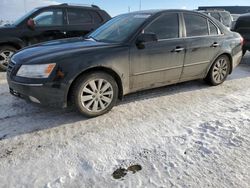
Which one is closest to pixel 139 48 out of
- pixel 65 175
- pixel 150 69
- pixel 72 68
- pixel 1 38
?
pixel 150 69

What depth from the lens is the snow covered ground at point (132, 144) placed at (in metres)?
2.50

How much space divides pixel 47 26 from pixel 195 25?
401cm

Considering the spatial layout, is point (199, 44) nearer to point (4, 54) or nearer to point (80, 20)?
point (80, 20)

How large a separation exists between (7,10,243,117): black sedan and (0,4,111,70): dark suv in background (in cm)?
251

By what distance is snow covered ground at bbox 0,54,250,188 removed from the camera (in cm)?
250

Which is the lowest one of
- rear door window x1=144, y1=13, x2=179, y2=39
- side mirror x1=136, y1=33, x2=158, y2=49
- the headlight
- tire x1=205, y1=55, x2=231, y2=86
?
tire x1=205, y1=55, x2=231, y2=86

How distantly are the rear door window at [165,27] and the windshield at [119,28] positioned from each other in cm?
19

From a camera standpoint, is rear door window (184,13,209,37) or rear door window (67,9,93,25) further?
rear door window (67,9,93,25)

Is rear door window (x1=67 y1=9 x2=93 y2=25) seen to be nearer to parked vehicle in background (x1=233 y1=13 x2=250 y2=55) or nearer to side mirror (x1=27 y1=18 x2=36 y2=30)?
side mirror (x1=27 y1=18 x2=36 y2=30)

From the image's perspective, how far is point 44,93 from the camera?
3.46 m

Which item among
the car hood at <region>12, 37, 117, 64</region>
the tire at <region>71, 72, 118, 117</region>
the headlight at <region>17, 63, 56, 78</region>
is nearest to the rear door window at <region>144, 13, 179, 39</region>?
the car hood at <region>12, 37, 117, 64</region>

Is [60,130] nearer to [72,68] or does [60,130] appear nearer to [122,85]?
[72,68]

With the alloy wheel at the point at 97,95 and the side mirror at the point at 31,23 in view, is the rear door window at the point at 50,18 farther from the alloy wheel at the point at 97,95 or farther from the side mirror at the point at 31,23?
the alloy wheel at the point at 97,95

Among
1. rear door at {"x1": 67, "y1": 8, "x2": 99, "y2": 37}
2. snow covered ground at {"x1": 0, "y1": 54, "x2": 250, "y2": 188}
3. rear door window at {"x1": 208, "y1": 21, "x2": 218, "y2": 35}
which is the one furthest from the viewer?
rear door at {"x1": 67, "y1": 8, "x2": 99, "y2": 37}
